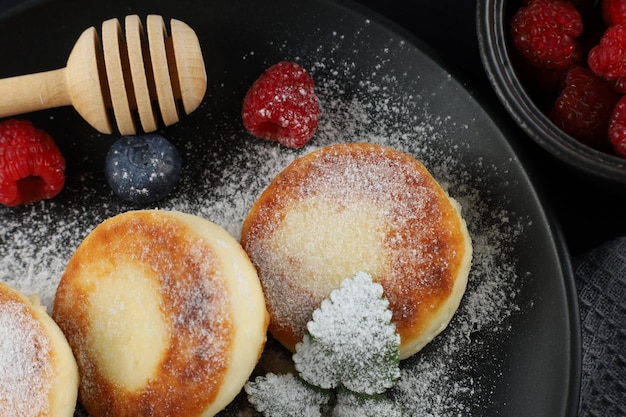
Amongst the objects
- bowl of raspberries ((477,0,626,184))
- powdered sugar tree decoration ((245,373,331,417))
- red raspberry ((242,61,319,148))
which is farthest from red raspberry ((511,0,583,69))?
powdered sugar tree decoration ((245,373,331,417))

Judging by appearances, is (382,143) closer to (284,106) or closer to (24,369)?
(284,106)

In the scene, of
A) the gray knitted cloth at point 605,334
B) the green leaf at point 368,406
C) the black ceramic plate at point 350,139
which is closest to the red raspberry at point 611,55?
the black ceramic plate at point 350,139

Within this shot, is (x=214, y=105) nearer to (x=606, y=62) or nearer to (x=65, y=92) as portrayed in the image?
(x=65, y=92)

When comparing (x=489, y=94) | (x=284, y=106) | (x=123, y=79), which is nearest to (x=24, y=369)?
(x=123, y=79)

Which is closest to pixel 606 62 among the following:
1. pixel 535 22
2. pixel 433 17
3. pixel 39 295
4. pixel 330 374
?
pixel 535 22

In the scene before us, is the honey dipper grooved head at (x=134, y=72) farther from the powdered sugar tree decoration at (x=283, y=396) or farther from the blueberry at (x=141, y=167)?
the powdered sugar tree decoration at (x=283, y=396)

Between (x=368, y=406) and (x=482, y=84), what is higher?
(x=482, y=84)
